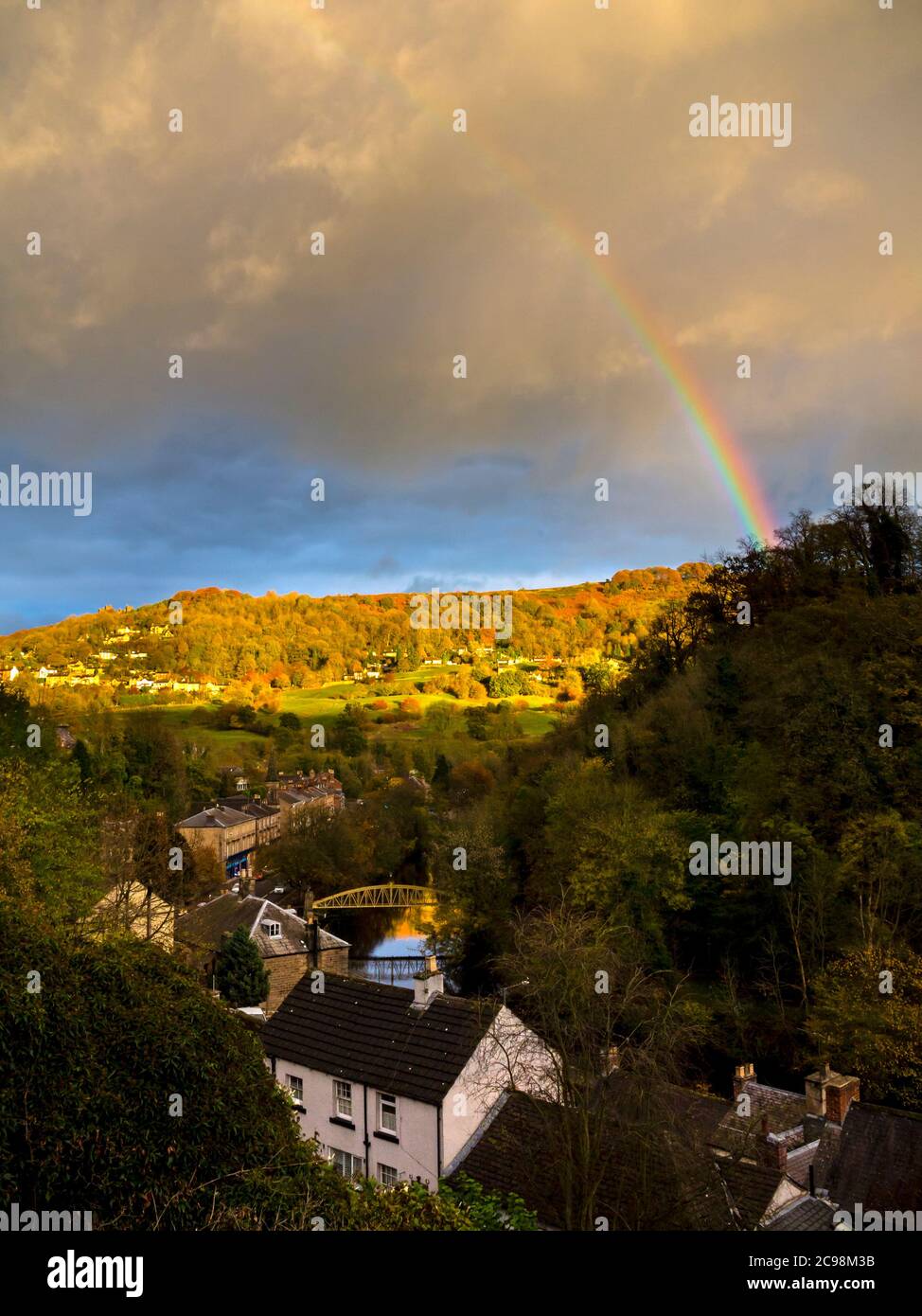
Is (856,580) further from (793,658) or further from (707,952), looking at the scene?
(707,952)

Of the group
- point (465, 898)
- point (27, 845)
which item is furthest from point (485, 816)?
point (27, 845)

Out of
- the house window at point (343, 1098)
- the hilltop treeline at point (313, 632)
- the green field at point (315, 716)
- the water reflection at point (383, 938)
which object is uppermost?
the hilltop treeline at point (313, 632)

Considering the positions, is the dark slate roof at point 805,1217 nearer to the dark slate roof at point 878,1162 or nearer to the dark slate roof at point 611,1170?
the dark slate roof at point 878,1162

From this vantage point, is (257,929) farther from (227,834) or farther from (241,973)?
(227,834)

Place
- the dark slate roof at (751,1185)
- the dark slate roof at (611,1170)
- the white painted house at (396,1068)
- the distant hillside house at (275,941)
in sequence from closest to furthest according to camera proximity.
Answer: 1. the dark slate roof at (611,1170)
2. the dark slate roof at (751,1185)
3. the white painted house at (396,1068)
4. the distant hillside house at (275,941)

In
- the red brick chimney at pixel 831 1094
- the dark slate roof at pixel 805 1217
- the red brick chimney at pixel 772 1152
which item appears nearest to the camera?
the dark slate roof at pixel 805 1217

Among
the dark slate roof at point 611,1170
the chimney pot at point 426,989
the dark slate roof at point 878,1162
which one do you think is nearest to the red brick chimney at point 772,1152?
the dark slate roof at point 878,1162
